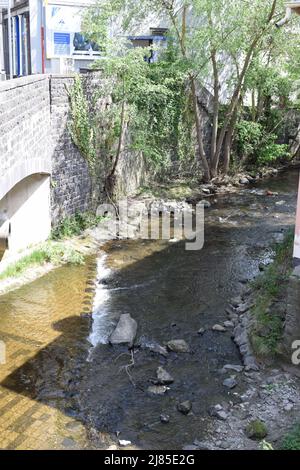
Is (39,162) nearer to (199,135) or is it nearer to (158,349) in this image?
(158,349)

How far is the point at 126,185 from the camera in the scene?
1603 centimetres

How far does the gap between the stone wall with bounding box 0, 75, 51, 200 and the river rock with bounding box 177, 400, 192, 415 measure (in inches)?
149

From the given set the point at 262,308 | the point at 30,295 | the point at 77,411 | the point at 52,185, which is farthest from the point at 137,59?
the point at 77,411

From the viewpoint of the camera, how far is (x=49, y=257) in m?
11.5

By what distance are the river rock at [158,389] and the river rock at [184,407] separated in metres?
0.40

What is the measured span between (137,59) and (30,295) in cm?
650

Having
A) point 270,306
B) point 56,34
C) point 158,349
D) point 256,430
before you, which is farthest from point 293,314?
point 56,34

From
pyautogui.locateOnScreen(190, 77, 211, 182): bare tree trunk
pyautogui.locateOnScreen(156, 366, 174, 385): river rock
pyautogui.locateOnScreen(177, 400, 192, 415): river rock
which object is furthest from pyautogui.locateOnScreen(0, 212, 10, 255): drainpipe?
pyautogui.locateOnScreen(190, 77, 211, 182): bare tree trunk

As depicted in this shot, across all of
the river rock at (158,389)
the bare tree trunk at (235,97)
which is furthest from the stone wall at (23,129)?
the bare tree trunk at (235,97)

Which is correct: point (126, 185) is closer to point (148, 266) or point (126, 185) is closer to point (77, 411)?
point (148, 266)

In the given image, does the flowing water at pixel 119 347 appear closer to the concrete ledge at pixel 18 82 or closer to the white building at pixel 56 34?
the concrete ledge at pixel 18 82

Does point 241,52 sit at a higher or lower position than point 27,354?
higher

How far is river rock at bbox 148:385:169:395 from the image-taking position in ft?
23.3

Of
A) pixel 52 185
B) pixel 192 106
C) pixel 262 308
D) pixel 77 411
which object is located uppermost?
pixel 192 106
